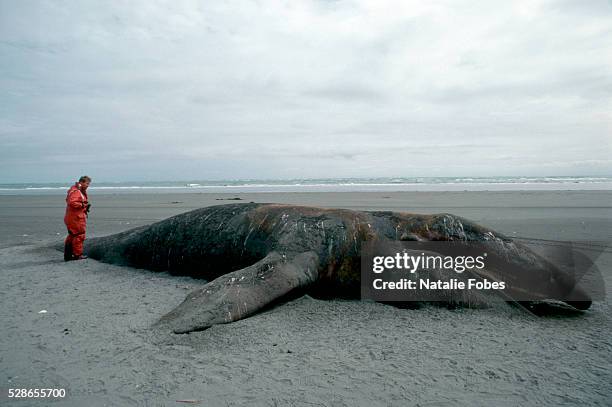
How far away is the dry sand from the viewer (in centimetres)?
267

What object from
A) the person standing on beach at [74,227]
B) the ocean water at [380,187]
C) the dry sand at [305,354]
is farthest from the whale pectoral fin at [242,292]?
the ocean water at [380,187]

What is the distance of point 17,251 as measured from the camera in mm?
8023

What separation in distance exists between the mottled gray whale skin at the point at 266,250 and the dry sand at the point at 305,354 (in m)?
0.27

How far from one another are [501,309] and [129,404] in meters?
3.84

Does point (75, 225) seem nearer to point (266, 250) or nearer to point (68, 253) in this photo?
point (68, 253)

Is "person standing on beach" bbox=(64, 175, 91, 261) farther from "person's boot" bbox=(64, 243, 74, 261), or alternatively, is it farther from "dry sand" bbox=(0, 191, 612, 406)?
"dry sand" bbox=(0, 191, 612, 406)

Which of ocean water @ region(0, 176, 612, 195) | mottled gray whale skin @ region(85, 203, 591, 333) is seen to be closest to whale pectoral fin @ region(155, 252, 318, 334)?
mottled gray whale skin @ region(85, 203, 591, 333)

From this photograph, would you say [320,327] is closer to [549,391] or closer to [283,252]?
[283,252]

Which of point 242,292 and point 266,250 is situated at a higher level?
point 266,250

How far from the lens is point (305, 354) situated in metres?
3.29

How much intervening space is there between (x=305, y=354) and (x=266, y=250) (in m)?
2.35

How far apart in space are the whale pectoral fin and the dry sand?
147 millimetres

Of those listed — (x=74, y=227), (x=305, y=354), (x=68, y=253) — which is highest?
(x=74, y=227)

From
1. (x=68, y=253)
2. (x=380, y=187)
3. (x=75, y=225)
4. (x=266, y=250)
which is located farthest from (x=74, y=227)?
(x=380, y=187)
